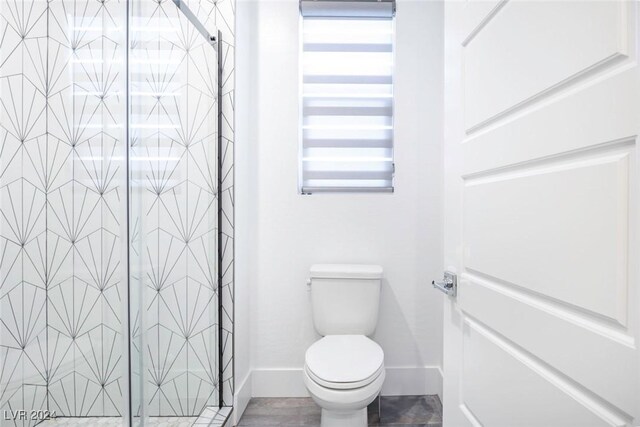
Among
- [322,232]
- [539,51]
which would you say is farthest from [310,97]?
[539,51]

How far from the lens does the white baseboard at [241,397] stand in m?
1.80

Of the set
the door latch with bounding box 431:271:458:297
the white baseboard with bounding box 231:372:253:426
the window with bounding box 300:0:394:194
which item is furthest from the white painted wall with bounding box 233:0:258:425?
the door latch with bounding box 431:271:458:297

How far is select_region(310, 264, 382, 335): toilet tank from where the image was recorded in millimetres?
1904

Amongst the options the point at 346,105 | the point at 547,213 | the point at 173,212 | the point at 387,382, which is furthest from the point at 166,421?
the point at 346,105

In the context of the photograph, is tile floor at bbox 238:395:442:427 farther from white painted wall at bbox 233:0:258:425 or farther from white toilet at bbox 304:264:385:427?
white toilet at bbox 304:264:385:427

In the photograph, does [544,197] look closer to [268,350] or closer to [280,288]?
[280,288]

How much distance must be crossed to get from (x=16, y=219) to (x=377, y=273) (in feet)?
4.95

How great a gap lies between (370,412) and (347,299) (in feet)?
1.96

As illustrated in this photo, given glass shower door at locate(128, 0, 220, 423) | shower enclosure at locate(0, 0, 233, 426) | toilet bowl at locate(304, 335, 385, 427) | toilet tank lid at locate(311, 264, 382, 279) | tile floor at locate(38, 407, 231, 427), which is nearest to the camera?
shower enclosure at locate(0, 0, 233, 426)

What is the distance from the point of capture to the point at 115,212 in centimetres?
110

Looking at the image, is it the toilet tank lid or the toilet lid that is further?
the toilet tank lid

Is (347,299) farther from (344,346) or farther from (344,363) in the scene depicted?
(344,363)

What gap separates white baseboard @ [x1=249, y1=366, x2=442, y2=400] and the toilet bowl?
481 mm

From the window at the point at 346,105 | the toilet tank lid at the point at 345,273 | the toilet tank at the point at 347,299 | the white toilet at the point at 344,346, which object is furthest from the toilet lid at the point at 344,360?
the window at the point at 346,105
